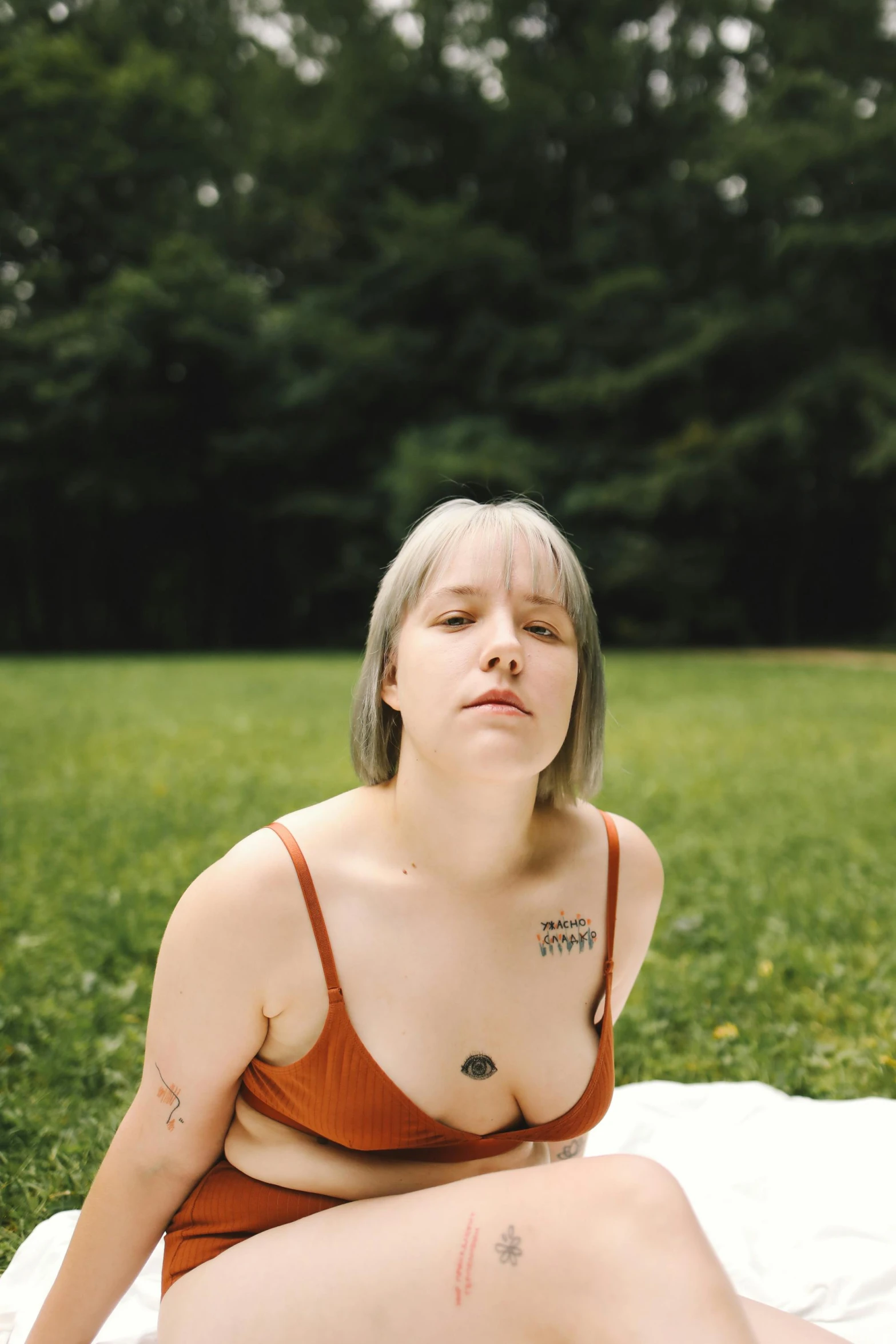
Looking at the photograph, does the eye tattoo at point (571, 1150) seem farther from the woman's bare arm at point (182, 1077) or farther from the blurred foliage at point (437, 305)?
the blurred foliage at point (437, 305)

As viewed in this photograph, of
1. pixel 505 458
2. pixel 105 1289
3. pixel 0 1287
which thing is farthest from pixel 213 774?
pixel 505 458

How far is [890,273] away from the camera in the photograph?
806 inches

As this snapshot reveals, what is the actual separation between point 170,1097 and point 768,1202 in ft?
5.16

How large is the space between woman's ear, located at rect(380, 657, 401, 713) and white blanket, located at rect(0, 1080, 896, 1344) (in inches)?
50.0

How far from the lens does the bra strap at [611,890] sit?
1715mm

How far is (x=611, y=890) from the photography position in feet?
5.74

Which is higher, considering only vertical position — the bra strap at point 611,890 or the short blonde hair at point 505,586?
the short blonde hair at point 505,586

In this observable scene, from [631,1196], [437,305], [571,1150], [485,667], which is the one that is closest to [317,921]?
[485,667]

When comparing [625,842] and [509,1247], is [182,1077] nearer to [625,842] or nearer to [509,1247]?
[509,1247]

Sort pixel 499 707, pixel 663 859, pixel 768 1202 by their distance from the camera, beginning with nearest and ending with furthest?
pixel 499 707
pixel 768 1202
pixel 663 859

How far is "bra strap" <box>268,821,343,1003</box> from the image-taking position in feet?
4.92

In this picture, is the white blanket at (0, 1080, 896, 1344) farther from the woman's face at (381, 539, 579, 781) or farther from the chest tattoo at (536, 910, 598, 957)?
the woman's face at (381, 539, 579, 781)

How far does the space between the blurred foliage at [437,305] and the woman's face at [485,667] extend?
1815 cm

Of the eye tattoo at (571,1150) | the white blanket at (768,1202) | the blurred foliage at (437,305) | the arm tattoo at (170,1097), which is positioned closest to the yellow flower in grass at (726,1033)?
the white blanket at (768,1202)
